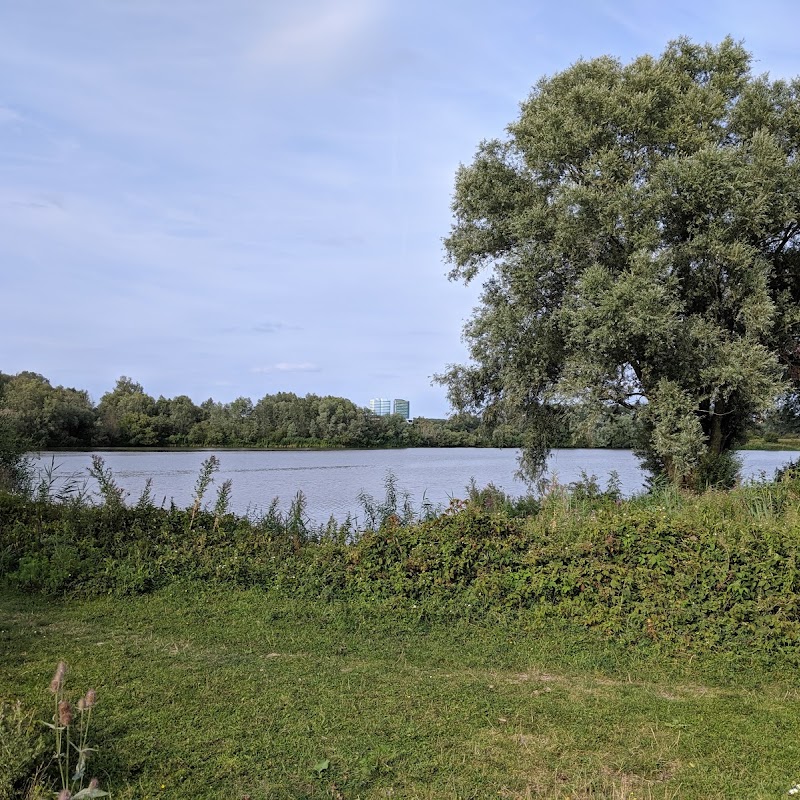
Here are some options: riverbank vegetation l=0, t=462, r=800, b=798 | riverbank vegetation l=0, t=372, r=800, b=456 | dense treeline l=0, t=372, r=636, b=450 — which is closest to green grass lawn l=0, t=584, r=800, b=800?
riverbank vegetation l=0, t=462, r=800, b=798

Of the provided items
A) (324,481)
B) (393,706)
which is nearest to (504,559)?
(393,706)

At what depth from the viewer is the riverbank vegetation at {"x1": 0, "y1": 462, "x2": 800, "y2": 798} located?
3449 millimetres

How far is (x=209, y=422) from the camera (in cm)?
5491

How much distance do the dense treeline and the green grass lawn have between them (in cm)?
3603

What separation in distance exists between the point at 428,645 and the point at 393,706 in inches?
51.6

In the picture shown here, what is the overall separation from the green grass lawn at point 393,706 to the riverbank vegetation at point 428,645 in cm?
2

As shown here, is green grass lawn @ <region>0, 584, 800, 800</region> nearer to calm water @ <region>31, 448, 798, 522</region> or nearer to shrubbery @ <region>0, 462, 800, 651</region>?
shrubbery @ <region>0, 462, 800, 651</region>

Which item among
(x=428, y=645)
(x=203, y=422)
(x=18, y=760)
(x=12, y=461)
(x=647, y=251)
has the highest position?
(x=647, y=251)

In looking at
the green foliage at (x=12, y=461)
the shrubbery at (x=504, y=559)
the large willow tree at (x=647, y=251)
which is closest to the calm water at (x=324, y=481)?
the green foliage at (x=12, y=461)

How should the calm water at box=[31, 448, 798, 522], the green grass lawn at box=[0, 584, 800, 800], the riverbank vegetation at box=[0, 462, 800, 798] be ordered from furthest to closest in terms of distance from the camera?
the calm water at box=[31, 448, 798, 522] < the riverbank vegetation at box=[0, 462, 800, 798] < the green grass lawn at box=[0, 584, 800, 800]

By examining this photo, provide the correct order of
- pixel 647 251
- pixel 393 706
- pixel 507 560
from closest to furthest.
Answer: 1. pixel 393 706
2. pixel 507 560
3. pixel 647 251

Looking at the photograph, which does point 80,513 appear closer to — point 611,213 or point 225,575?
point 225,575

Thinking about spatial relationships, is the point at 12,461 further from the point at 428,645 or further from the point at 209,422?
the point at 209,422

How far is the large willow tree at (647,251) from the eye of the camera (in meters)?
11.2
